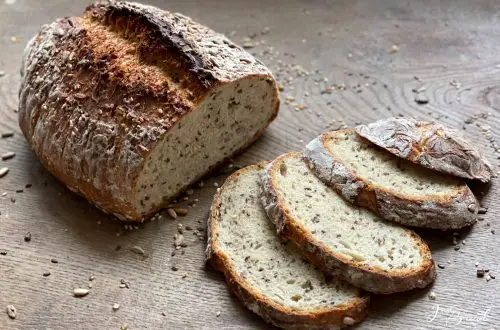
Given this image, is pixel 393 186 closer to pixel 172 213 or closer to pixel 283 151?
pixel 283 151

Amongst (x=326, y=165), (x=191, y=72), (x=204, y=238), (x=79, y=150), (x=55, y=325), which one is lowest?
(x=55, y=325)

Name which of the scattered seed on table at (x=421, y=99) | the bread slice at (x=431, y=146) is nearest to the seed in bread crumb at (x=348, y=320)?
the bread slice at (x=431, y=146)

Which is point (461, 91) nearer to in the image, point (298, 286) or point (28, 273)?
point (298, 286)

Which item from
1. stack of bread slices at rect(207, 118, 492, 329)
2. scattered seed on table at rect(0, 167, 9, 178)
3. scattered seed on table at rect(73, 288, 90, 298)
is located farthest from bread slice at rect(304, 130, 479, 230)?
scattered seed on table at rect(0, 167, 9, 178)

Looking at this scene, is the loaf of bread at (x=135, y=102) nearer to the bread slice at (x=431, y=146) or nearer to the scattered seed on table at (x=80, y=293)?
the scattered seed on table at (x=80, y=293)

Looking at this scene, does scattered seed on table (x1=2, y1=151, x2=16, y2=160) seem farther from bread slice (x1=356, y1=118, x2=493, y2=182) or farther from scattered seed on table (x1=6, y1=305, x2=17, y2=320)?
bread slice (x1=356, y1=118, x2=493, y2=182)

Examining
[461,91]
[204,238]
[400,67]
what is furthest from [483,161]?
[204,238]
